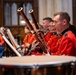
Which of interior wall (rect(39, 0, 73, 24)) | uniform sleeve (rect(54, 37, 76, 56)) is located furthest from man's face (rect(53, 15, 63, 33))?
interior wall (rect(39, 0, 73, 24))

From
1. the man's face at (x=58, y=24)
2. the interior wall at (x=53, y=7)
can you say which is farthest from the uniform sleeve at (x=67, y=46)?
the interior wall at (x=53, y=7)

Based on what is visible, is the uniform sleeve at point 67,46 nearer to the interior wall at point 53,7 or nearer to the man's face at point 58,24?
the man's face at point 58,24

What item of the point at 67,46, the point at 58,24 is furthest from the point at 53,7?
the point at 67,46

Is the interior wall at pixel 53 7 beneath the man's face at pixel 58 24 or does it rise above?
beneath

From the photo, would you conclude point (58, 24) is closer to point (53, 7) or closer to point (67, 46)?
point (67, 46)

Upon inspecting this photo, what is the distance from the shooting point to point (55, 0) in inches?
219

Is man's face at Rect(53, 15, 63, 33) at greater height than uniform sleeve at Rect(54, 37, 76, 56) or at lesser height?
greater

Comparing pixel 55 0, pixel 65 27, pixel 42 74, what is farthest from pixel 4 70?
pixel 55 0

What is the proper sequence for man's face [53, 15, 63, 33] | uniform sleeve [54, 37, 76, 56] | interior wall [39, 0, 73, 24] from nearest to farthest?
1. uniform sleeve [54, 37, 76, 56]
2. man's face [53, 15, 63, 33]
3. interior wall [39, 0, 73, 24]

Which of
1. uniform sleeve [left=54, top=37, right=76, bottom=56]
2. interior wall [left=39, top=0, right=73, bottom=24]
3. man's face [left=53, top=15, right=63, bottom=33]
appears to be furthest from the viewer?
interior wall [left=39, top=0, right=73, bottom=24]

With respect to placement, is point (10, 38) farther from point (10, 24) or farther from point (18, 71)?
point (10, 24)

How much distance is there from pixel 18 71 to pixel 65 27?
1.12 meters

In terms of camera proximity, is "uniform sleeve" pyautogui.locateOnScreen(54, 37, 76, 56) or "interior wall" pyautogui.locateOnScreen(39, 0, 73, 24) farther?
"interior wall" pyautogui.locateOnScreen(39, 0, 73, 24)

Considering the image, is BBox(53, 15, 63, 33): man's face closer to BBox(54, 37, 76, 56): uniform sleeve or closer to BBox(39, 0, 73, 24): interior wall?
BBox(54, 37, 76, 56): uniform sleeve
